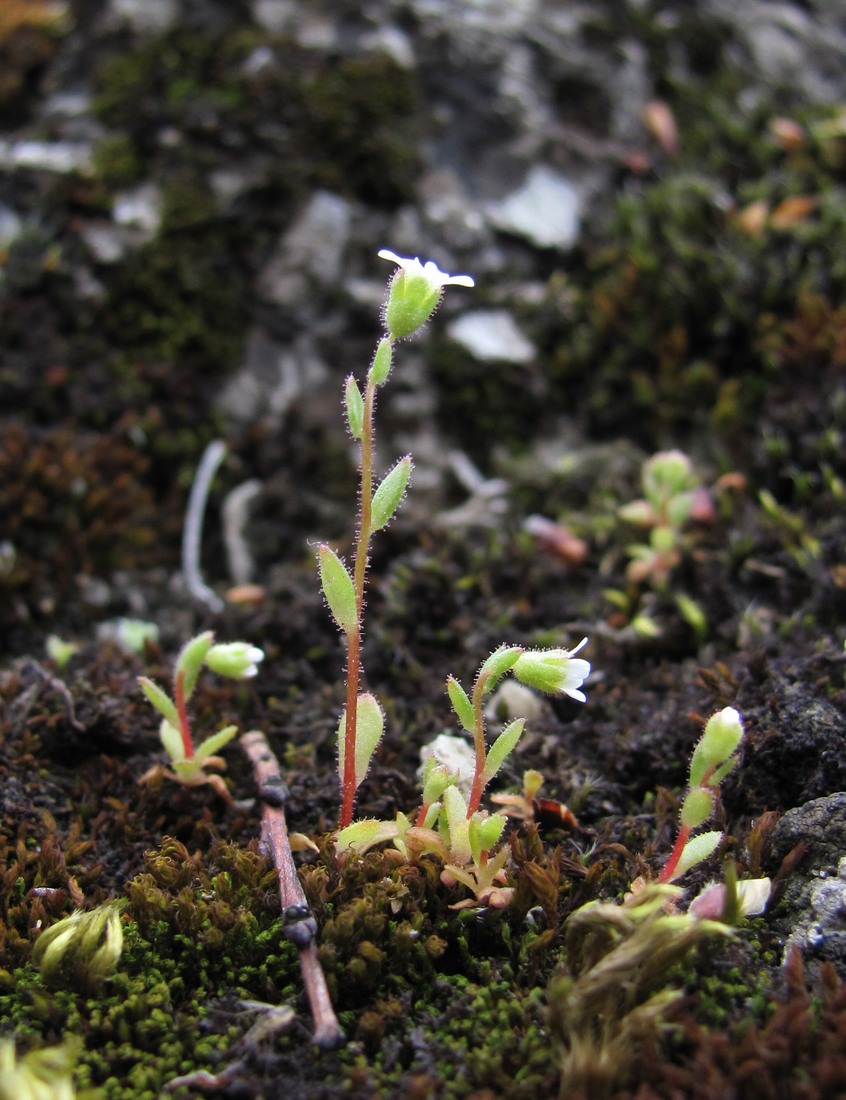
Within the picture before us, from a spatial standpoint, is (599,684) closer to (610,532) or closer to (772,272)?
(610,532)

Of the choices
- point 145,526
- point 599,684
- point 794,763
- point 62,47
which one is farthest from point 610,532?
point 62,47

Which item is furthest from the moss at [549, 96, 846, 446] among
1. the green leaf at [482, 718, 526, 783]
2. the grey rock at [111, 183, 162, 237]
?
the green leaf at [482, 718, 526, 783]

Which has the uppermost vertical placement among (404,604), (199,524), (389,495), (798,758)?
(389,495)

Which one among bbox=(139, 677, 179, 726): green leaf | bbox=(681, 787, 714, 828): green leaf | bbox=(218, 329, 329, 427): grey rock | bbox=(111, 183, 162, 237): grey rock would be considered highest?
bbox=(681, 787, 714, 828): green leaf

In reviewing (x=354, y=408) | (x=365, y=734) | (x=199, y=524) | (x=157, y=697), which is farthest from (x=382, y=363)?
(x=199, y=524)

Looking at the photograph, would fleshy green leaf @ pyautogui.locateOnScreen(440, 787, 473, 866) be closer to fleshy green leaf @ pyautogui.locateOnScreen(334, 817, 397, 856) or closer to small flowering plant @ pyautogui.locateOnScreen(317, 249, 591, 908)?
small flowering plant @ pyautogui.locateOnScreen(317, 249, 591, 908)

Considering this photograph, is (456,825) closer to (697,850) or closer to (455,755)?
(455,755)
